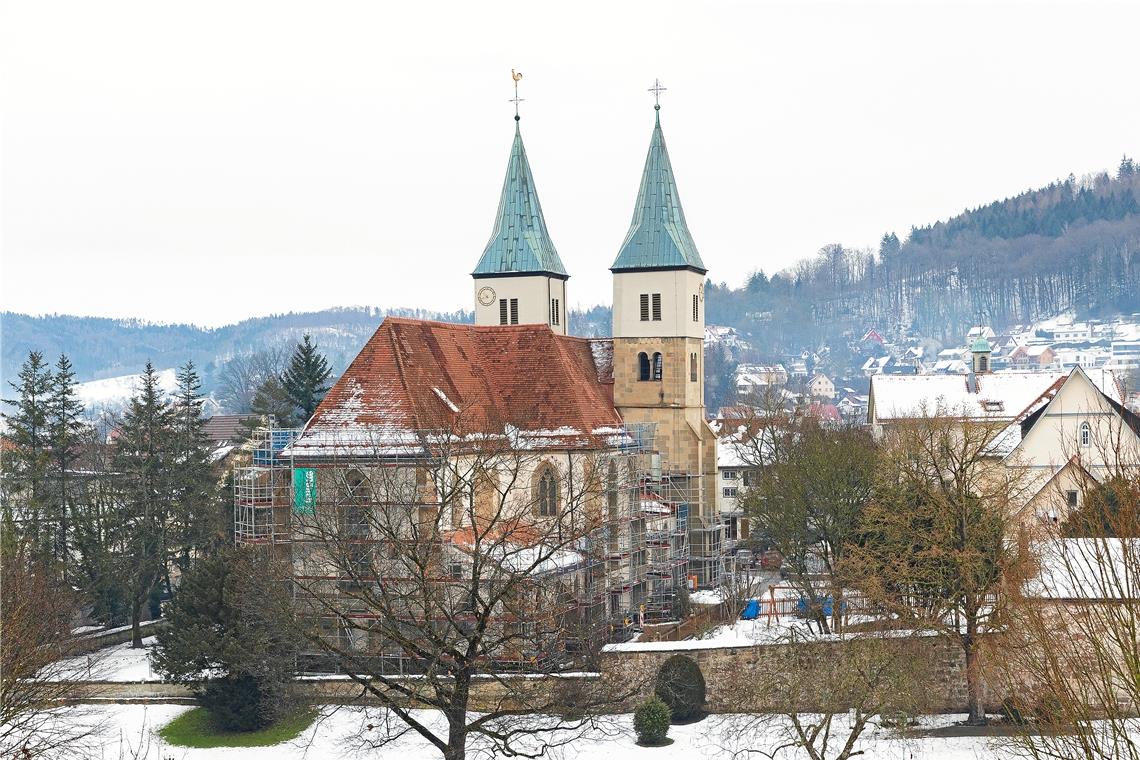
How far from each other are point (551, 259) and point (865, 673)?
30119 mm

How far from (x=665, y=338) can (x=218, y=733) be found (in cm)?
2515

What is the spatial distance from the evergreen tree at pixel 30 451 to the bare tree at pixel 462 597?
13.0 m

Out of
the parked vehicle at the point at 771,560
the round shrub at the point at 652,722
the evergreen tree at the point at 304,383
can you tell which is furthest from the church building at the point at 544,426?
the evergreen tree at the point at 304,383

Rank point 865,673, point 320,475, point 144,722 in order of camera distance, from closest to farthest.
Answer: point 865,673 → point 144,722 → point 320,475

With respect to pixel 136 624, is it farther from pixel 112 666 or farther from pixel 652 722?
pixel 652 722

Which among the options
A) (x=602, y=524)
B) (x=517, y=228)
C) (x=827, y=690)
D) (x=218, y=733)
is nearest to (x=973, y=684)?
(x=827, y=690)

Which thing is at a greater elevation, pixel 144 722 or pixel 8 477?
pixel 8 477

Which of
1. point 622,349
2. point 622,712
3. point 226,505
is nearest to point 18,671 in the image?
point 622,712

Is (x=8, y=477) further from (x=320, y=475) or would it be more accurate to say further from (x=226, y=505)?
(x=320, y=475)

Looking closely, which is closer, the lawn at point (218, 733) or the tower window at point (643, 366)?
the lawn at point (218, 733)

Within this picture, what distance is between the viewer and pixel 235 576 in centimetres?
3547

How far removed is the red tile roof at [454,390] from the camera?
41812 millimetres

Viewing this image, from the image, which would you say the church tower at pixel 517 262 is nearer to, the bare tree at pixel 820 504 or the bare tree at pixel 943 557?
the bare tree at pixel 820 504

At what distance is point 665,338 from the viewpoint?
54.5 m
